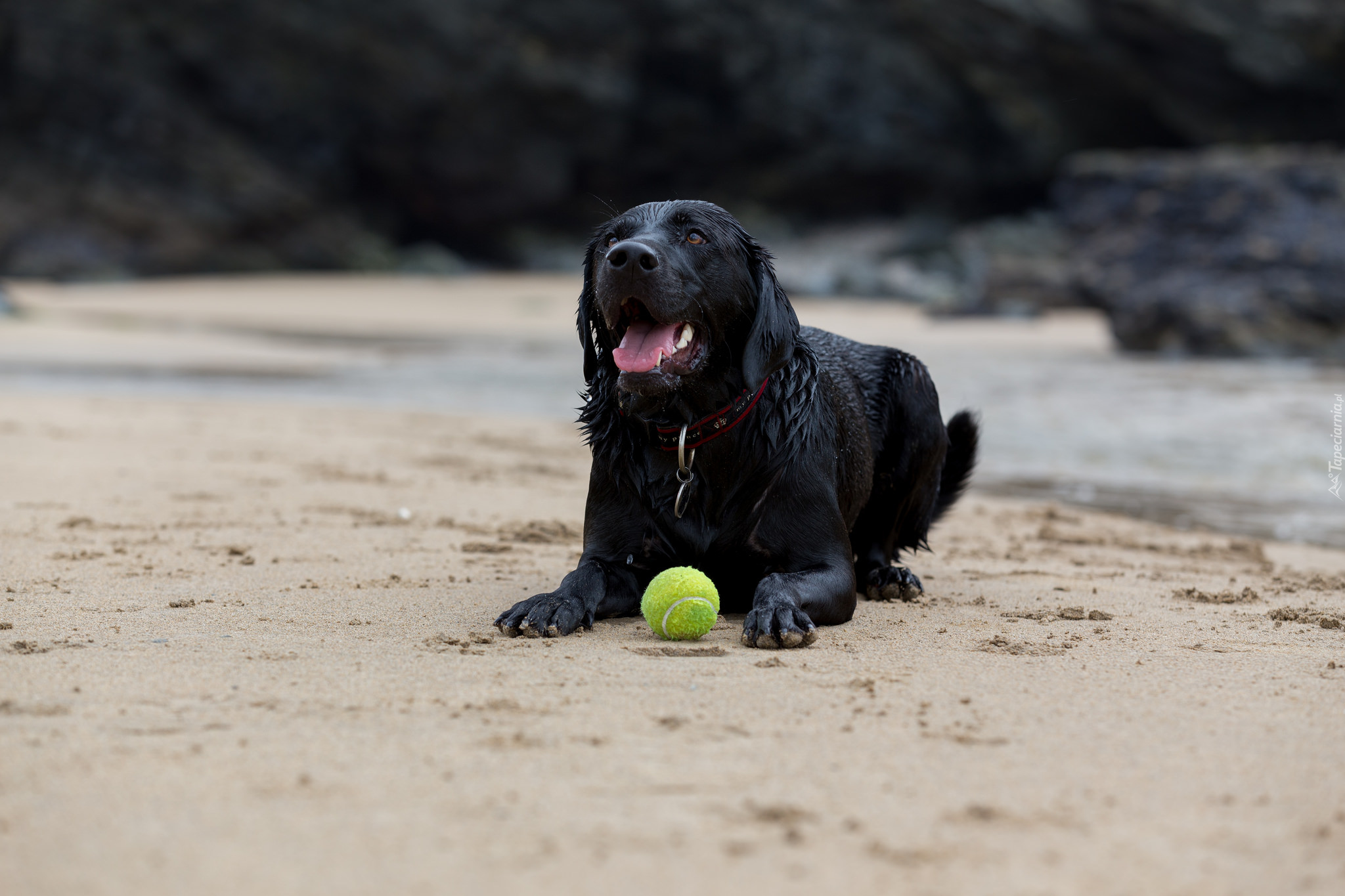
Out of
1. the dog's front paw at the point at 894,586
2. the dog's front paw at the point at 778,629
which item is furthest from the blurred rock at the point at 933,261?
the dog's front paw at the point at 778,629

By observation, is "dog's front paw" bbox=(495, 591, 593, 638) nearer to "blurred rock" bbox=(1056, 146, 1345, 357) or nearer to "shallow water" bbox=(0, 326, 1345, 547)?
"shallow water" bbox=(0, 326, 1345, 547)

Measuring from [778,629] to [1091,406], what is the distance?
7.56 meters

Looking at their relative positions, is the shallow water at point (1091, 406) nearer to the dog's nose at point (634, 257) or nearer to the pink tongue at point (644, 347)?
the pink tongue at point (644, 347)

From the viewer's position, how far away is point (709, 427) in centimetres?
347

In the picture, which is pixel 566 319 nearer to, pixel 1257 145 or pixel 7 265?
pixel 7 265

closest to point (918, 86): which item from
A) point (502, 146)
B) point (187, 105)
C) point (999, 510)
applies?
point (502, 146)

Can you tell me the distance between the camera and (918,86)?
2878 centimetres

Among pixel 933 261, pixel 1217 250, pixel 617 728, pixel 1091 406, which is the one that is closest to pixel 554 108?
pixel 933 261

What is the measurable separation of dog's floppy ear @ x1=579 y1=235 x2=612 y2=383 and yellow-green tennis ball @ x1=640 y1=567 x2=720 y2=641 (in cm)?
78

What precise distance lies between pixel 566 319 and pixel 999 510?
14816mm

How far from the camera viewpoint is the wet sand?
1770 mm

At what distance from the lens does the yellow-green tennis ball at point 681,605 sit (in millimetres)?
3102

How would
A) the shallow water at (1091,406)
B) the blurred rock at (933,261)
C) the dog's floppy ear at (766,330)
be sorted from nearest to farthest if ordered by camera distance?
the dog's floppy ear at (766,330) → the shallow water at (1091,406) → the blurred rock at (933,261)

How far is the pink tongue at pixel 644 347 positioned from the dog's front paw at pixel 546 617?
2.11 feet
